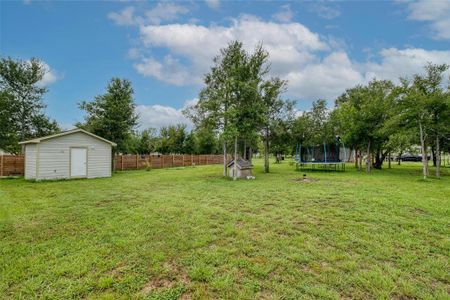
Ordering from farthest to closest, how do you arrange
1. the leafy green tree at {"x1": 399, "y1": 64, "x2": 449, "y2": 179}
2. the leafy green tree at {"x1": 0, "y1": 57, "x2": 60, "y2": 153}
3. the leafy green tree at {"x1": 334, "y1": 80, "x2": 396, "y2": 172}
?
the leafy green tree at {"x1": 0, "y1": 57, "x2": 60, "y2": 153}, the leafy green tree at {"x1": 334, "y1": 80, "x2": 396, "y2": 172}, the leafy green tree at {"x1": 399, "y1": 64, "x2": 449, "y2": 179}

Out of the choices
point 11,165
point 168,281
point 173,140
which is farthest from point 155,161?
point 168,281

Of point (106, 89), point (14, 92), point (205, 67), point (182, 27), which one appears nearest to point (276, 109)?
point (205, 67)

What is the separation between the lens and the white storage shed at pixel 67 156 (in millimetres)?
11422

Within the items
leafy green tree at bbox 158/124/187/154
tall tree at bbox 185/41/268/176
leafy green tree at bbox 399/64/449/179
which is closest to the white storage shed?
tall tree at bbox 185/41/268/176

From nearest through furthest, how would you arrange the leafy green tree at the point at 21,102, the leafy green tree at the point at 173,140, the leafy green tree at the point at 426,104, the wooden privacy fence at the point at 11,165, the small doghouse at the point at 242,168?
the leafy green tree at the point at 426,104 → the small doghouse at the point at 242,168 → the wooden privacy fence at the point at 11,165 → the leafy green tree at the point at 21,102 → the leafy green tree at the point at 173,140

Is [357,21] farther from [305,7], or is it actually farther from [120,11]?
[120,11]

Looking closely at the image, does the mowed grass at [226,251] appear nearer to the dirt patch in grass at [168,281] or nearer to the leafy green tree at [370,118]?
the dirt patch in grass at [168,281]

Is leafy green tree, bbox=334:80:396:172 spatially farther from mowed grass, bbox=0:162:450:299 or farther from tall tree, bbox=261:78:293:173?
mowed grass, bbox=0:162:450:299

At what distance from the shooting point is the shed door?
12422 millimetres

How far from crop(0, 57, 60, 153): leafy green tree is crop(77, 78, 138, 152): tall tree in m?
3.05

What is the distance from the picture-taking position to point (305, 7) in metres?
11.3

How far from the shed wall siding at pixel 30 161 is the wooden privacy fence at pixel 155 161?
6.49 meters

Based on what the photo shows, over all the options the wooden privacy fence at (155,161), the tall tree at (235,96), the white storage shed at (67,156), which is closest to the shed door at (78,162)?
the white storage shed at (67,156)

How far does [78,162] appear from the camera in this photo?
41.4 ft
